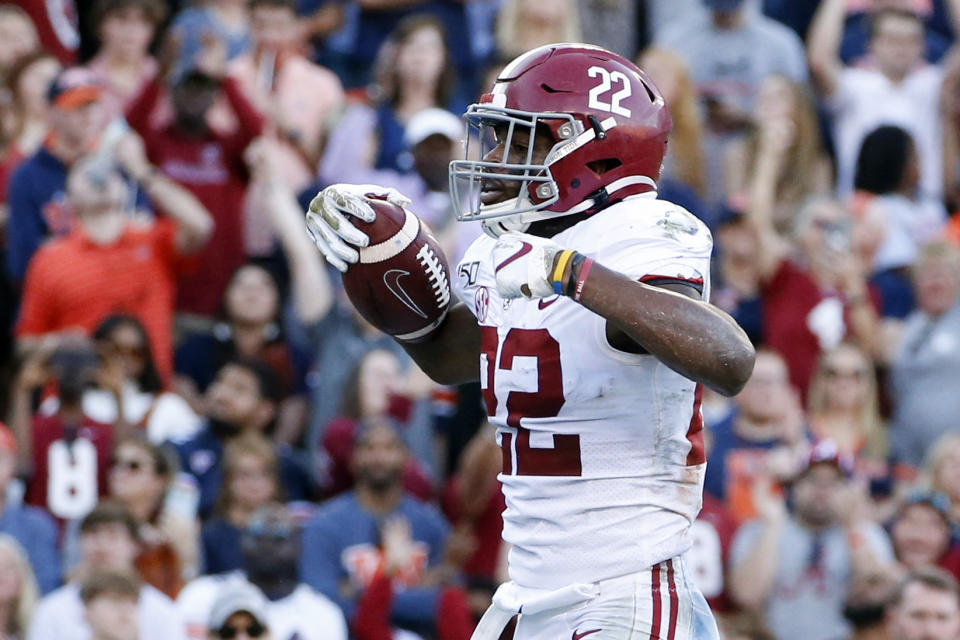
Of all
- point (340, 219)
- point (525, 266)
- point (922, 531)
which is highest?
point (340, 219)

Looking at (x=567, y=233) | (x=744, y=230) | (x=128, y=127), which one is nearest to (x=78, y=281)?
(x=128, y=127)

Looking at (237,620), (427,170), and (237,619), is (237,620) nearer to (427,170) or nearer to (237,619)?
(237,619)

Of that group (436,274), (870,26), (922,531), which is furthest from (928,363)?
(436,274)

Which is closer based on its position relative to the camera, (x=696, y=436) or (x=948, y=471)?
(x=696, y=436)

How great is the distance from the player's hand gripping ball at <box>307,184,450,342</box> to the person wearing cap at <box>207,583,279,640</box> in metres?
2.23

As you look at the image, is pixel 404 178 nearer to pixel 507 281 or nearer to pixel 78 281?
pixel 78 281

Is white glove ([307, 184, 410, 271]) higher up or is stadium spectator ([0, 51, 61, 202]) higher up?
stadium spectator ([0, 51, 61, 202])

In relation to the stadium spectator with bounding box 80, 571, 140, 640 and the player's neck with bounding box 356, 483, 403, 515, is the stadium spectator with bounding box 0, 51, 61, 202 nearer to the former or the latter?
the player's neck with bounding box 356, 483, 403, 515

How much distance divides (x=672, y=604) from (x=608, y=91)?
3.93 feet

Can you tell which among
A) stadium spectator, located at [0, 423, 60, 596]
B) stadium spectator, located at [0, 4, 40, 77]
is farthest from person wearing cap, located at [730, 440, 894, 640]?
stadium spectator, located at [0, 4, 40, 77]

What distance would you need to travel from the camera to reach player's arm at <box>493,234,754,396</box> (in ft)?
12.7

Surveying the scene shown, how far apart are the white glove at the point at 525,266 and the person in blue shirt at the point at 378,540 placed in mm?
3534

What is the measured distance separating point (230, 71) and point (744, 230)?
283cm

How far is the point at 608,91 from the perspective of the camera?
431 cm
